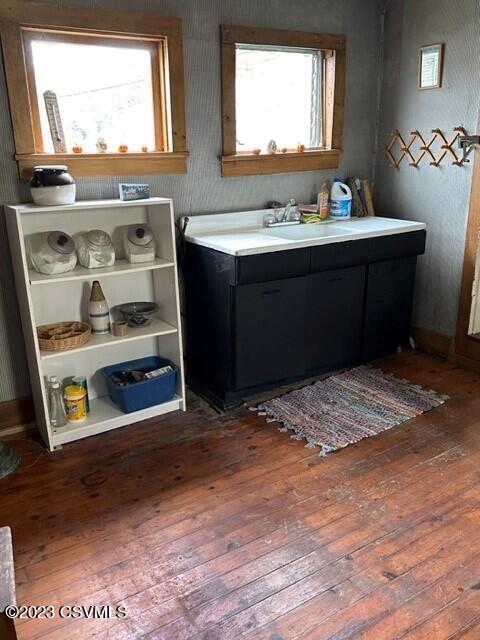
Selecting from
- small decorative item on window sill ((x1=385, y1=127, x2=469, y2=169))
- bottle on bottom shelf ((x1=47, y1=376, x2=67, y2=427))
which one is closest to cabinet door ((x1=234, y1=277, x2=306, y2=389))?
bottle on bottom shelf ((x1=47, y1=376, x2=67, y2=427))

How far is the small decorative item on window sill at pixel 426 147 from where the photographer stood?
2996mm

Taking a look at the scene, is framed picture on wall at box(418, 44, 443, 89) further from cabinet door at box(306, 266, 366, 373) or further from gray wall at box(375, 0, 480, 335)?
cabinet door at box(306, 266, 366, 373)

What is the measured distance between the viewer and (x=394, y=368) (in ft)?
10.5

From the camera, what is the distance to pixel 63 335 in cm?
245

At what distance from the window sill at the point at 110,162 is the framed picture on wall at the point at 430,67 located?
1.50 metres

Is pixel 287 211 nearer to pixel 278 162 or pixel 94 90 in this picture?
pixel 278 162

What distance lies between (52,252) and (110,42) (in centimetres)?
106

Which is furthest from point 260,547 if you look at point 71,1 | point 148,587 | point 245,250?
point 71,1

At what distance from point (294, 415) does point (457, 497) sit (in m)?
0.86

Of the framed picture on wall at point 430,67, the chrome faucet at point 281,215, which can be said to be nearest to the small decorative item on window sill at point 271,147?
the chrome faucet at point 281,215

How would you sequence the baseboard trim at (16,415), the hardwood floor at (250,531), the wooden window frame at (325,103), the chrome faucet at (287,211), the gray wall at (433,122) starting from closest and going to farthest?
the hardwood floor at (250,531) → the baseboard trim at (16,415) → the wooden window frame at (325,103) → the gray wall at (433,122) → the chrome faucet at (287,211)

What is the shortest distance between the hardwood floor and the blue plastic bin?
0.12 meters

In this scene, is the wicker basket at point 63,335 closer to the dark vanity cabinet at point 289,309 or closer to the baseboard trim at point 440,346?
the dark vanity cabinet at point 289,309

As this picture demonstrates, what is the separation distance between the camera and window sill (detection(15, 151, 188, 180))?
2.38 metres
